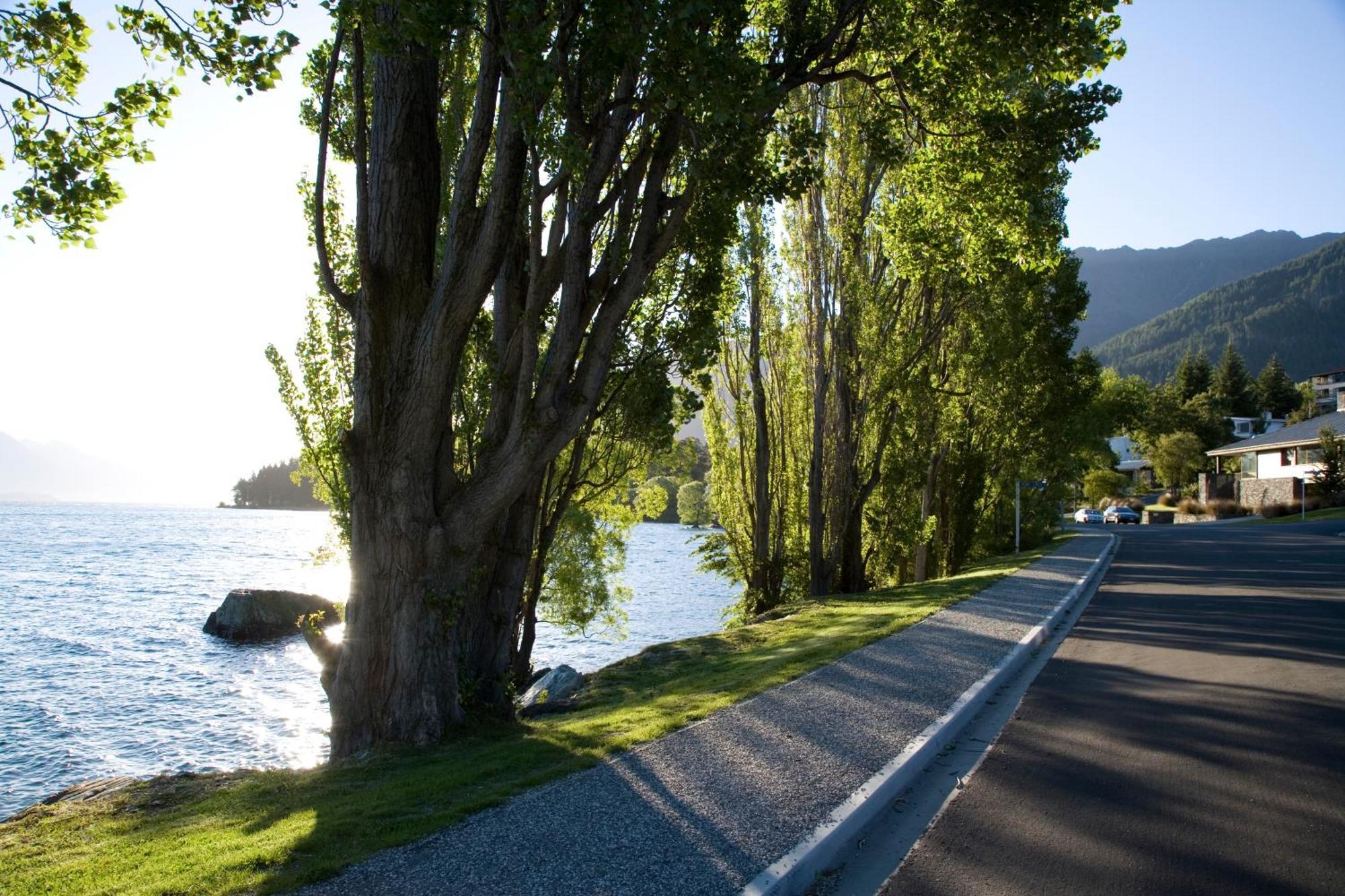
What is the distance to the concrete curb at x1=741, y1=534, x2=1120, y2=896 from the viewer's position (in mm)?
4523

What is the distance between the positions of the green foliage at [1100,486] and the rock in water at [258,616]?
71.8 m

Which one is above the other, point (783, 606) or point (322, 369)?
point (322, 369)

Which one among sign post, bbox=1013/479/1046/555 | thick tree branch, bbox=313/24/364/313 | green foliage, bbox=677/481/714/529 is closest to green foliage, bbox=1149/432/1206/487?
sign post, bbox=1013/479/1046/555

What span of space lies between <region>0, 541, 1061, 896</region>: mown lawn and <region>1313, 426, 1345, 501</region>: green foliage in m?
51.1

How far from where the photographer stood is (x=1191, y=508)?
6406 cm

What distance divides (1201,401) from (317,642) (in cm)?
9805

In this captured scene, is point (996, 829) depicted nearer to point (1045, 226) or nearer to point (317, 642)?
point (317, 642)

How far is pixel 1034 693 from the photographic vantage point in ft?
29.0

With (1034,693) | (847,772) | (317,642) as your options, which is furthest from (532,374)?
(1034,693)

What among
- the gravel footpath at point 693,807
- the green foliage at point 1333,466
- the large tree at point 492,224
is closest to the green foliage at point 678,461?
the large tree at point 492,224

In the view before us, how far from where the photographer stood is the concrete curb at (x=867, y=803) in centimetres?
452

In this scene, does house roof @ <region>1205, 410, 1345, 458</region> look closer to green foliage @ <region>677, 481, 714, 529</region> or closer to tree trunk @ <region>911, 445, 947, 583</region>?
tree trunk @ <region>911, 445, 947, 583</region>

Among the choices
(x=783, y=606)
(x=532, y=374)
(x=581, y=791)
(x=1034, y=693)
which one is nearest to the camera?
(x=581, y=791)

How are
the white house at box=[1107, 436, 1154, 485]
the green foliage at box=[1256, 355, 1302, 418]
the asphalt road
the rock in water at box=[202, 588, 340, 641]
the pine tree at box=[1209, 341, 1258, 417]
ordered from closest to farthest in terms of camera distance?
the asphalt road < the rock in water at box=[202, 588, 340, 641] < the pine tree at box=[1209, 341, 1258, 417] < the white house at box=[1107, 436, 1154, 485] < the green foliage at box=[1256, 355, 1302, 418]
